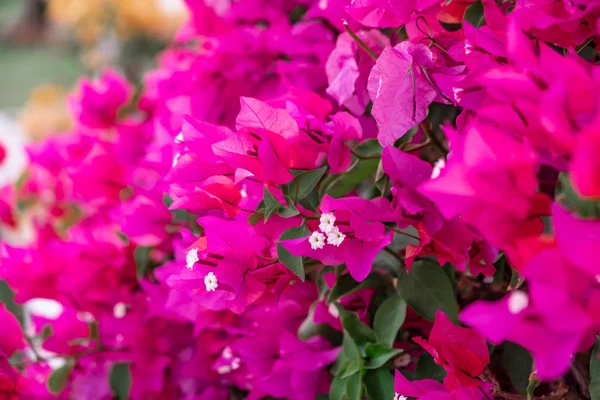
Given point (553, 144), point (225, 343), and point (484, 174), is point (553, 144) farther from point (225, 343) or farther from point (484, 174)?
point (225, 343)

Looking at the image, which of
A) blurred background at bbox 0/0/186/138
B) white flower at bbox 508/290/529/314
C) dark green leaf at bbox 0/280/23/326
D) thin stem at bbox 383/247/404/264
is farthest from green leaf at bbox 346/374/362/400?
blurred background at bbox 0/0/186/138

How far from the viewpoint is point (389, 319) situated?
528mm

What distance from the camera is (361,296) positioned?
0.58 metres

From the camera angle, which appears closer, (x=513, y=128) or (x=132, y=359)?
(x=513, y=128)

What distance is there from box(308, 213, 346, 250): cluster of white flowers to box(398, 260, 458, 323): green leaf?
0.38 ft

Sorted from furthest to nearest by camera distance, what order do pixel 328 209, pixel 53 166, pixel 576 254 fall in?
pixel 53 166, pixel 328 209, pixel 576 254

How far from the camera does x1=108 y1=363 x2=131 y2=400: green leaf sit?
70cm

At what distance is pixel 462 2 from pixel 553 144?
0.74 ft

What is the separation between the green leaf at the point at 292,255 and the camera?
1.48 ft

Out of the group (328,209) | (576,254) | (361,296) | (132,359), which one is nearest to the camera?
(576,254)

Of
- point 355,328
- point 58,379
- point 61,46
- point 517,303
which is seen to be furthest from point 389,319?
point 61,46

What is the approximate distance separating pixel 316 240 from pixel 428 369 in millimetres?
179

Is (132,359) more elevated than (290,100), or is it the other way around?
(290,100)

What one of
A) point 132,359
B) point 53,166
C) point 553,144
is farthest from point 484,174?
point 53,166
